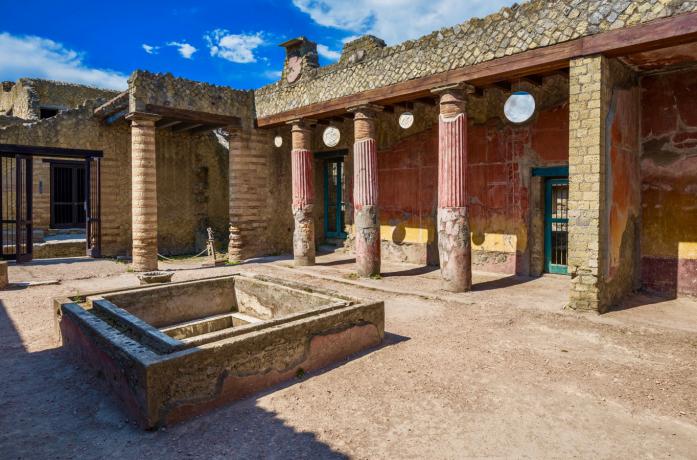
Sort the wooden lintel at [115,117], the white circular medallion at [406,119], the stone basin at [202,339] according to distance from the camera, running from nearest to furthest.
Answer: the stone basin at [202,339] < the white circular medallion at [406,119] < the wooden lintel at [115,117]

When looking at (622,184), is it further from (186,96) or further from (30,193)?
(30,193)

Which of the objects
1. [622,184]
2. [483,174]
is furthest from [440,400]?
[483,174]

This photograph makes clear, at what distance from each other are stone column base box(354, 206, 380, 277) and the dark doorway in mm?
12318

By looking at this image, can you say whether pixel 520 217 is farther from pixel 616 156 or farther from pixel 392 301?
pixel 392 301

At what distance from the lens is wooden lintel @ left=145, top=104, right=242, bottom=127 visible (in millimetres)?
10531

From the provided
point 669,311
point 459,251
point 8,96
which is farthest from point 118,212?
point 669,311

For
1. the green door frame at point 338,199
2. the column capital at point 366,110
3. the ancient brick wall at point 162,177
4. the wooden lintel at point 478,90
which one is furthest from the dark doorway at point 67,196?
the wooden lintel at point 478,90

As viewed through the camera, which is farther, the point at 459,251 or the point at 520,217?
the point at 520,217

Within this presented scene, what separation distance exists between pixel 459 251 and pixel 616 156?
2.68 metres

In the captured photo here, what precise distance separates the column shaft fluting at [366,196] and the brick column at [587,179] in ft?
13.2

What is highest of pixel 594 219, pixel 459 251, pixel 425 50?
pixel 425 50

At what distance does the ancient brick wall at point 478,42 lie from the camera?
589 cm

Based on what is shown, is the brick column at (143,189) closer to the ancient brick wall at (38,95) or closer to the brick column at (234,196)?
the brick column at (234,196)

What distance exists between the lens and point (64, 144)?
1185cm
